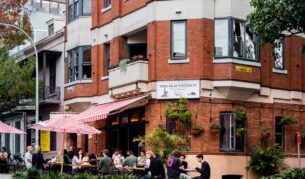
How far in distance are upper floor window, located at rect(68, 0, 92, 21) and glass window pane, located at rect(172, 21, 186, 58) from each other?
903 centimetres

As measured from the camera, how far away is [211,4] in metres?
33.4

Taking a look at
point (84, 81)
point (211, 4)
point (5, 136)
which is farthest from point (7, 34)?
point (211, 4)

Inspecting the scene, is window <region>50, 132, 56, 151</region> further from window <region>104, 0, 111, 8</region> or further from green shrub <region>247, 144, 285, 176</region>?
green shrub <region>247, 144, 285, 176</region>

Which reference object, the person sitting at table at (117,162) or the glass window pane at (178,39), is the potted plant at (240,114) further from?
the person sitting at table at (117,162)

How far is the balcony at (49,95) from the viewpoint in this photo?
43750 millimetres

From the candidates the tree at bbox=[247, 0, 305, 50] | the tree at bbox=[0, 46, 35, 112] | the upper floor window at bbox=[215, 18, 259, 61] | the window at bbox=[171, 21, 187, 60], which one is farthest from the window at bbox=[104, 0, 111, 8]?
the tree at bbox=[247, 0, 305, 50]

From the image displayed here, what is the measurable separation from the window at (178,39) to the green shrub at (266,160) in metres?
5.59

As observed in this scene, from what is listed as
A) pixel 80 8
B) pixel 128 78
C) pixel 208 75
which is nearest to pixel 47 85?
pixel 80 8

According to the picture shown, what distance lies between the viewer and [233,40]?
33281mm

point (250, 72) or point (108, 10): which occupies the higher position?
point (108, 10)

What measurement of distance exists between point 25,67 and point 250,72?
16554 mm

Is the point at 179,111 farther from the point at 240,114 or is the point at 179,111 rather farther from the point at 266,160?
the point at 266,160

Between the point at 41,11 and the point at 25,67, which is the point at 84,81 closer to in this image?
the point at 25,67

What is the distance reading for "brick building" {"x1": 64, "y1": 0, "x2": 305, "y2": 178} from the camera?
32.9 metres
